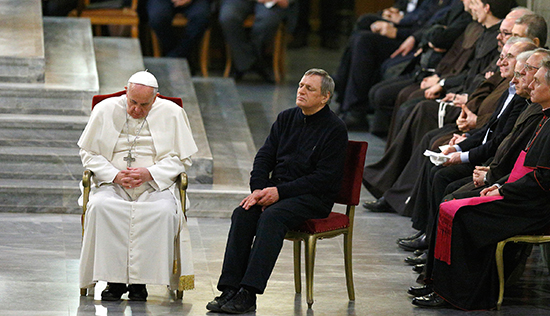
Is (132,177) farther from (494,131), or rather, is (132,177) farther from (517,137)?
(494,131)

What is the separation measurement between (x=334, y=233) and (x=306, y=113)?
2.01 ft

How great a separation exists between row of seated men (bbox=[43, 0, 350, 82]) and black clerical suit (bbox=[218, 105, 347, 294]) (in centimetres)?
498

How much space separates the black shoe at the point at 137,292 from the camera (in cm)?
423

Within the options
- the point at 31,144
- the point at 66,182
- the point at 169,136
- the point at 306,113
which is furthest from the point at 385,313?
the point at 31,144

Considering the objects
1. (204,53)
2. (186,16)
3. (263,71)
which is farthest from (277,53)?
(186,16)

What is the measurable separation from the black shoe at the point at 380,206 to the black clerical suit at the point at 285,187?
172 centimetres

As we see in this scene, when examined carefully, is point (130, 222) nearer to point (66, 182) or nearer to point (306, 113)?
point (306, 113)

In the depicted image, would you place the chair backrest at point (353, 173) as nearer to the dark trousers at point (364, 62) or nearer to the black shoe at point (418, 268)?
the black shoe at point (418, 268)

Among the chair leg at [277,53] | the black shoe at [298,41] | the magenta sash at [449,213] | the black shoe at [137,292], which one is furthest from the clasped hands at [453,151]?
the black shoe at [298,41]

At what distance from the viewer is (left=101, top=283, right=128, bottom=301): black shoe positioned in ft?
13.8

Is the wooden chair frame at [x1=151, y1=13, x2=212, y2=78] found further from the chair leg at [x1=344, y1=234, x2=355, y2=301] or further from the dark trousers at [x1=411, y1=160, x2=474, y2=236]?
the chair leg at [x1=344, y1=234, x2=355, y2=301]

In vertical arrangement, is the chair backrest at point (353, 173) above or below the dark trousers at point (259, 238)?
above

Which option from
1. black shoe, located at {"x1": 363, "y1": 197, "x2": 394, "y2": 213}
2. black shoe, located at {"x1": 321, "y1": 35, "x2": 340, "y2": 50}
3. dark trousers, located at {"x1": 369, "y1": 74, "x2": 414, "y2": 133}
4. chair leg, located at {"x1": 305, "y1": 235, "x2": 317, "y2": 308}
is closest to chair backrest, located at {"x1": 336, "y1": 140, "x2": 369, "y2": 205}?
chair leg, located at {"x1": 305, "y1": 235, "x2": 317, "y2": 308}

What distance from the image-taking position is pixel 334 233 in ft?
14.1
